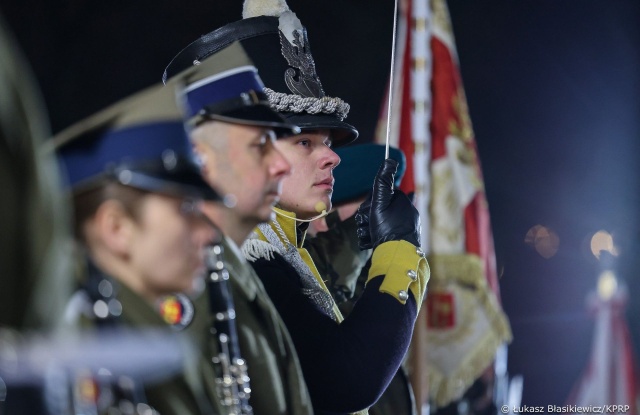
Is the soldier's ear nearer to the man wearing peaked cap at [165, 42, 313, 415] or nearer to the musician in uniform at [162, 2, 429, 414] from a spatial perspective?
the man wearing peaked cap at [165, 42, 313, 415]

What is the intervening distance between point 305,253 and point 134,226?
95 centimetres

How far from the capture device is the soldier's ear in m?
1.25

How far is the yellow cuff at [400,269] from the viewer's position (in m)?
1.91

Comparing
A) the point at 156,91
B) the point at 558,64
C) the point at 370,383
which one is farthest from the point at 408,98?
the point at 156,91

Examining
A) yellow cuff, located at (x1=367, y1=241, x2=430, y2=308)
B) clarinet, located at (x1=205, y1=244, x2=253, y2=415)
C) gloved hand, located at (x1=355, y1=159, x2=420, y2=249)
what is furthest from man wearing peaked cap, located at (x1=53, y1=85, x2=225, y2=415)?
gloved hand, located at (x1=355, y1=159, x2=420, y2=249)

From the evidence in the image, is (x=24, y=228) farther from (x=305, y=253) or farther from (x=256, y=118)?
(x=305, y=253)

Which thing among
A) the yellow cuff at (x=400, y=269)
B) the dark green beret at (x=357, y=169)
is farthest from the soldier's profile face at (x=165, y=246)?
the dark green beret at (x=357, y=169)

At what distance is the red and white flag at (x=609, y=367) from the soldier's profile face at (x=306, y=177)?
2982 mm

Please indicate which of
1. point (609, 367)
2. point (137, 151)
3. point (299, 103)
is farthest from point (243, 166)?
point (609, 367)

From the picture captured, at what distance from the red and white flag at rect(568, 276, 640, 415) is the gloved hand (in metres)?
2.86

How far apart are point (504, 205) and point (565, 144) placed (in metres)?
0.48

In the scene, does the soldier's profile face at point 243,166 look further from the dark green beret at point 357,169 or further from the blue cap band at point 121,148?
the dark green beret at point 357,169

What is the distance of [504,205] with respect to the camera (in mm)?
5219

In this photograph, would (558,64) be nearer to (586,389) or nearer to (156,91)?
(586,389)
